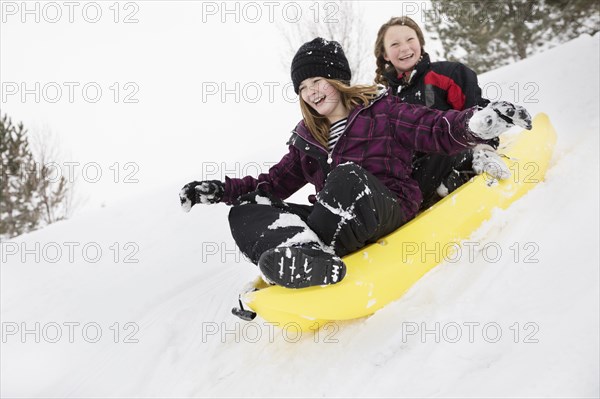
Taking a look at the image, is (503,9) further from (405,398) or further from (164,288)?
(405,398)

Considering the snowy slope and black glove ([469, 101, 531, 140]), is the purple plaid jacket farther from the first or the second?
the snowy slope

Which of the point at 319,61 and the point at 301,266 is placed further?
the point at 319,61

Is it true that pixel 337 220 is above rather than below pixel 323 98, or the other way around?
below

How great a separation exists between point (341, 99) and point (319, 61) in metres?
0.18

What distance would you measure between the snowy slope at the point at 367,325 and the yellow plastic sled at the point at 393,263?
2.5 inches

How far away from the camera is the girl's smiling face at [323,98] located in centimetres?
201

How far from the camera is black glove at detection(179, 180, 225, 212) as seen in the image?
2230 mm

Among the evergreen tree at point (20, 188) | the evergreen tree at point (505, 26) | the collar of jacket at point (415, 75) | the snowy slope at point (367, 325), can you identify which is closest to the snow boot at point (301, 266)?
the snowy slope at point (367, 325)

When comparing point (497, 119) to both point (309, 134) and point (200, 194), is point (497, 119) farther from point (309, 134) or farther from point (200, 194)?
point (200, 194)

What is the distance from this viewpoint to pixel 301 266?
1515 mm

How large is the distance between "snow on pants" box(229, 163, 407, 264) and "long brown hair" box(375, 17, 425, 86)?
1285 millimetres

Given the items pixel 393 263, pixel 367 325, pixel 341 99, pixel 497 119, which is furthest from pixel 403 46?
pixel 367 325

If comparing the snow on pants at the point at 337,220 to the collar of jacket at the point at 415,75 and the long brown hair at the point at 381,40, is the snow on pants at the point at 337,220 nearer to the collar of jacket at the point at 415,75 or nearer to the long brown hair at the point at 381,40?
the collar of jacket at the point at 415,75

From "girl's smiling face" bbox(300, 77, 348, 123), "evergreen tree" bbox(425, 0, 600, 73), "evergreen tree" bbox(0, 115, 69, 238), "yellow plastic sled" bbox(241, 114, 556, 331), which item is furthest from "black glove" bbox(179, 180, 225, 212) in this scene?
"evergreen tree" bbox(0, 115, 69, 238)
